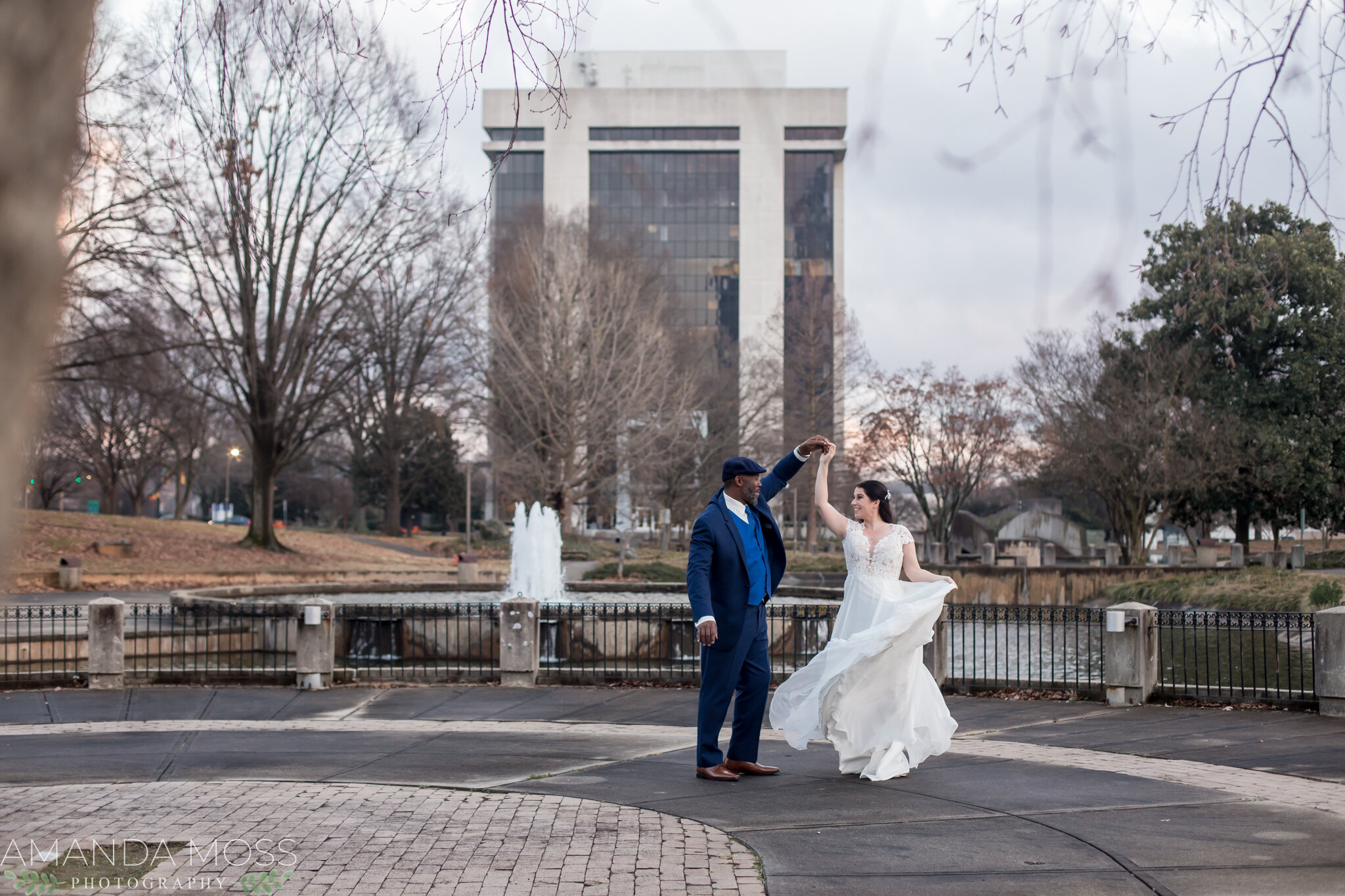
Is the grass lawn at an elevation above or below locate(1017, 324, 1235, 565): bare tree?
below

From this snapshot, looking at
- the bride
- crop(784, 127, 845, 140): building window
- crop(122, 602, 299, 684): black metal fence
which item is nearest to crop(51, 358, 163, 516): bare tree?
crop(122, 602, 299, 684): black metal fence

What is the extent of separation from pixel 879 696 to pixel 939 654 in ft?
16.2

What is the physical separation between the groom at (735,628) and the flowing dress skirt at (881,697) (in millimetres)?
317

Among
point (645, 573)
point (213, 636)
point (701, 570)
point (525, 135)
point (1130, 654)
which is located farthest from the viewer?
point (525, 135)

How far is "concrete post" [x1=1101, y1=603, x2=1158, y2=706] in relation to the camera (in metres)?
11.3

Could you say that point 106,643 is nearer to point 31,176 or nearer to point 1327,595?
point 31,176

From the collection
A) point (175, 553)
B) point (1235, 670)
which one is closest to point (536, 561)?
point (1235, 670)

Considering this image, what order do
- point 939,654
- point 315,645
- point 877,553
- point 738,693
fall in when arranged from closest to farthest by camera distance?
point 738,693 → point 877,553 → point 939,654 → point 315,645

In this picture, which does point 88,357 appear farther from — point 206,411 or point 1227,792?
point 1227,792

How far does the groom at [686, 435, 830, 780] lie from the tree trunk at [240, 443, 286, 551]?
32.1 meters

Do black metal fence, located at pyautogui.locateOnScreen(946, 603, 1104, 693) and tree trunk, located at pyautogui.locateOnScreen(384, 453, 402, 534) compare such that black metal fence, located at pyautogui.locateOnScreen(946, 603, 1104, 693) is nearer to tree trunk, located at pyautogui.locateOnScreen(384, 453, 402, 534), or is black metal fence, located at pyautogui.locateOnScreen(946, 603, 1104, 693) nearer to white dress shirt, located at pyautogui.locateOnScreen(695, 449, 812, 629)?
white dress shirt, located at pyautogui.locateOnScreen(695, 449, 812, 629)

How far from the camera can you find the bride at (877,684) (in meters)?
7.54

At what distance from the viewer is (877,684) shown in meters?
7.64

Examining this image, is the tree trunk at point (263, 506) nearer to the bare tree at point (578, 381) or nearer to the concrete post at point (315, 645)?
the bare tree at point (578, 381)
